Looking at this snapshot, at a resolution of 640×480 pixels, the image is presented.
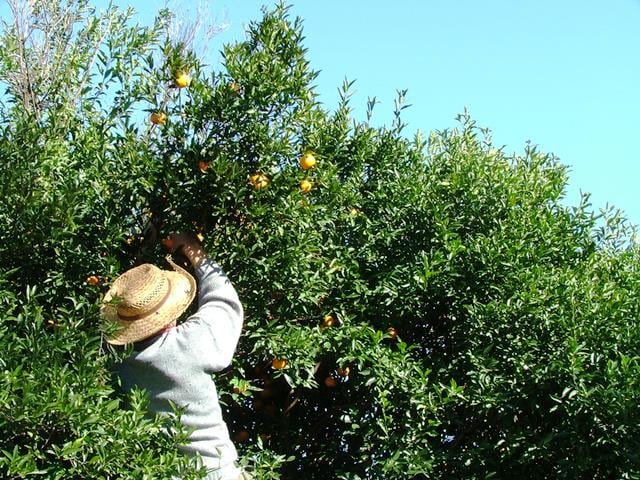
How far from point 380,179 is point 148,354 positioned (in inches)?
71.8

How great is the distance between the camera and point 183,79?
165 inches

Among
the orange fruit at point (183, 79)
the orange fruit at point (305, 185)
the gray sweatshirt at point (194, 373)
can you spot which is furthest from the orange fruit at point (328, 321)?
the orange fruit at point (183, 79)

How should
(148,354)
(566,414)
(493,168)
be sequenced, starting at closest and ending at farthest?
(148,354)
(566,414)
(493,168)

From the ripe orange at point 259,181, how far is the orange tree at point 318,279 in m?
0.01

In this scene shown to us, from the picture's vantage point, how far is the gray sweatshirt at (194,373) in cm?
374

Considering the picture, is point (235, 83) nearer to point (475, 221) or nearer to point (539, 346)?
point (475, 221)

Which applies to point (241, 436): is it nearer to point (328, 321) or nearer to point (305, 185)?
A: point (328, 321)

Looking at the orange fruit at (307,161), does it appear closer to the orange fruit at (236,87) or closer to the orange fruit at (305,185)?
the orange fruit at (305,185)

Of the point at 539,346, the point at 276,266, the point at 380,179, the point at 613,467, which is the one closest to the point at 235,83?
the point at 276,266

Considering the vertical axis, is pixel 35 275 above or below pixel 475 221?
below

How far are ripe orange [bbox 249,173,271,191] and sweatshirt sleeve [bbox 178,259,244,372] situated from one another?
1.30 ft

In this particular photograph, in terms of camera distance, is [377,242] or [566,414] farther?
[377,242]

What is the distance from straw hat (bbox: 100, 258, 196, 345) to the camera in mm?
3752

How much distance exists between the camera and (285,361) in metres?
4.23
